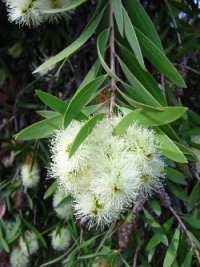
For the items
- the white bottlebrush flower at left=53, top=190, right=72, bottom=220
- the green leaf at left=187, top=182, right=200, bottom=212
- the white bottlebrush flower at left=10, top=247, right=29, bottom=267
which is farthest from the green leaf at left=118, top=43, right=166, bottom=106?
the white bottlebrush flower at left=10, top=247, right=29, bottom=267

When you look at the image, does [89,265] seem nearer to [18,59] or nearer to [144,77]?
[144,77]

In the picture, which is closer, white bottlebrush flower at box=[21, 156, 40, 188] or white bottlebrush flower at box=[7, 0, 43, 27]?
white bottlebrush flower at box=[7, 0, 43, 27]

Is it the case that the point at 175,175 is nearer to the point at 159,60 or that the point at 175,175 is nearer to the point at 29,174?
the point at 159,60

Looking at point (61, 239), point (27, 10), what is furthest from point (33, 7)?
point (61, 239)

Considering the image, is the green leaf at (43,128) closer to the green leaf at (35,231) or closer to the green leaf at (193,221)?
the green leaf at (193,221)

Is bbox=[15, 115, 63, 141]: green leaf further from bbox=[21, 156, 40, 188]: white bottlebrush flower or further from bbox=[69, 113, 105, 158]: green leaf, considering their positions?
bbox=[21, 156, 40, 188]: white bottlebrush flower

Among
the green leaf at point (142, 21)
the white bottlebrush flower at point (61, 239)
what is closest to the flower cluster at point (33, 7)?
the green leaf at point (142, 21)
